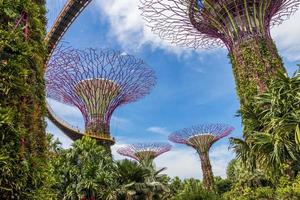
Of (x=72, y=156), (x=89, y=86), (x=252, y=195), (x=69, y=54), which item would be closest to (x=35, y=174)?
(x=252, y=195)

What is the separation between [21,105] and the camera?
4.73 meters

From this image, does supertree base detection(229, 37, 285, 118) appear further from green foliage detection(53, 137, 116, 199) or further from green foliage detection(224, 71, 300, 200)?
green foliage detection(53, 137, 116, 199)

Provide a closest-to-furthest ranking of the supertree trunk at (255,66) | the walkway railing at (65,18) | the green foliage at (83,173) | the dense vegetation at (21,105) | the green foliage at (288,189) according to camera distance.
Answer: the dense vegetation at (21,105)
the green foliage at (288,189)
the supertree trunk at (255,66)
the green foliage at (83,173)
the walkway railing at (65,18)

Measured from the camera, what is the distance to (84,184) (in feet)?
75.1

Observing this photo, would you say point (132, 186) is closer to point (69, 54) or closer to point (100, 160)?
point (100, 160)

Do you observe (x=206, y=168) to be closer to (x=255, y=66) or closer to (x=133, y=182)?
(x=133, y=182)

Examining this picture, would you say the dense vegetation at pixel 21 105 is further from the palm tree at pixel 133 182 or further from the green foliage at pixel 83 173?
the palm tree at pixel 133 182

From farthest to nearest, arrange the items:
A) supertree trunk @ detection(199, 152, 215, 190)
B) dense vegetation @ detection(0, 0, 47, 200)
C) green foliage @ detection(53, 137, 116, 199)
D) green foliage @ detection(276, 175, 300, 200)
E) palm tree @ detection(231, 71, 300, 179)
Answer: supertree trunk @ detection(199, 152, 215, 190), green foliage @ detection(53, 137, 116, 199), green foliage @ detection(276, 175, 300, 200), palm tree @ detection(231, 71, 300, 179), dense vegetation @ detection(0, 0, 47, 200)

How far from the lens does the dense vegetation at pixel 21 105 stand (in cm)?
418

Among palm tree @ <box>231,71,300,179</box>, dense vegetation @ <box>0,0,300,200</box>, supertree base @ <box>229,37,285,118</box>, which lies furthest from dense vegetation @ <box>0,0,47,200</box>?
supertree base @ <box>229,37,285,118</box>

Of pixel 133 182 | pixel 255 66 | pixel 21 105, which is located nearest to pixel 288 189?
pixel 255 66

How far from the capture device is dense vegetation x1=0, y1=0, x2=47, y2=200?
418cm

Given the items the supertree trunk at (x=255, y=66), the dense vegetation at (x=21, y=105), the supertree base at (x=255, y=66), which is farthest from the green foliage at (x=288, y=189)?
the dense vegetation at (x=21, y=105)

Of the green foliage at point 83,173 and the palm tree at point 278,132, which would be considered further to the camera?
the green foliage at point 83,173
